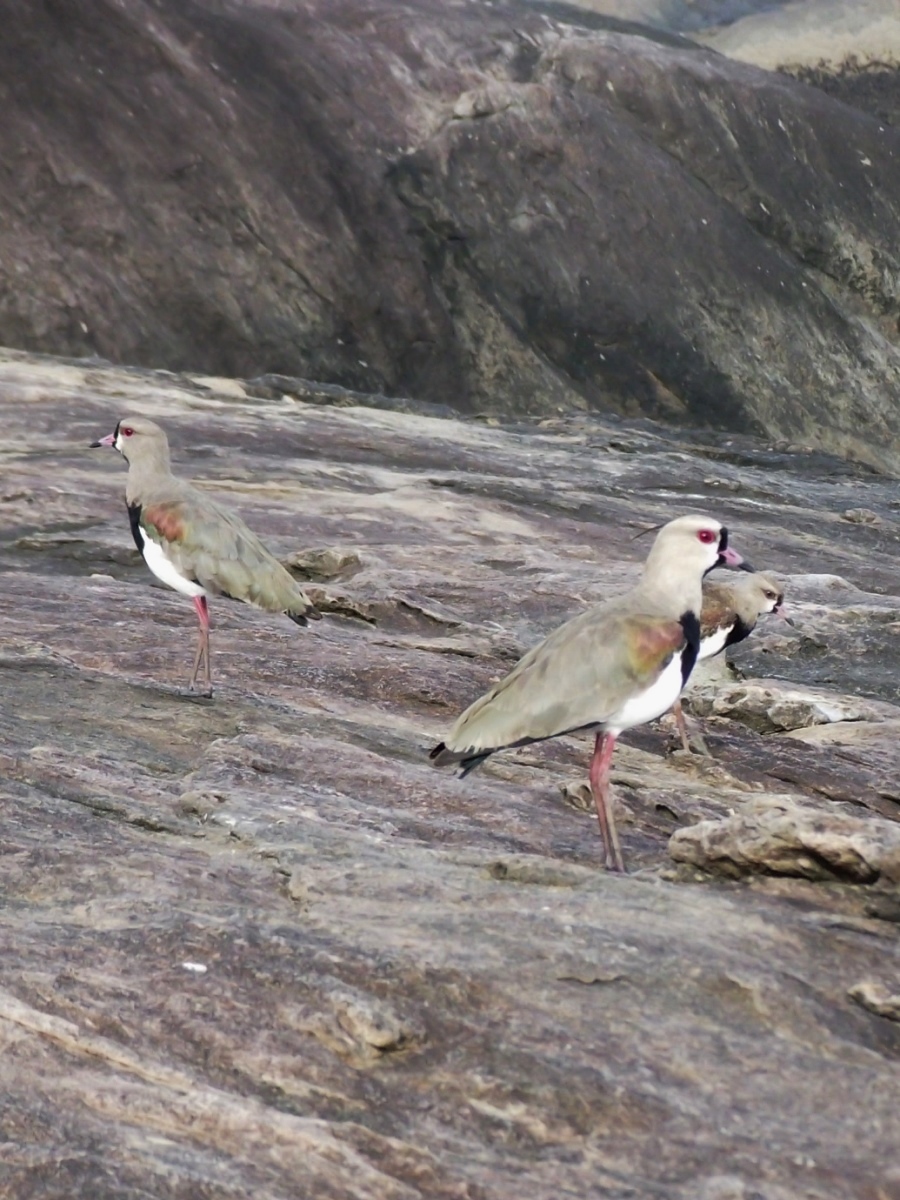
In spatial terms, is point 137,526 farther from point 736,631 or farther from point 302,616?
point 736,631

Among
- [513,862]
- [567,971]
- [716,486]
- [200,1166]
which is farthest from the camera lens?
[716,486]

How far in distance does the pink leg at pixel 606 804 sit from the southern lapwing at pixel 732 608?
4065mm

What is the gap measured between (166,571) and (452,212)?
24605mm

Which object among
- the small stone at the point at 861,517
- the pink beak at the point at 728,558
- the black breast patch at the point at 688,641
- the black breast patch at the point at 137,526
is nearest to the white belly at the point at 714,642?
the pink beak at the point at 728,558

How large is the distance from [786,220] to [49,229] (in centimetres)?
1771

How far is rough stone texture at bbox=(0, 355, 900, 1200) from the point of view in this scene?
607 centimetres

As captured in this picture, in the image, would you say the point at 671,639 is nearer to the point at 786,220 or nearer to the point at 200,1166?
the point at 200,1166

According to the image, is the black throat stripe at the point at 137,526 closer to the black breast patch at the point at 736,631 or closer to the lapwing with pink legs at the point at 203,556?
the lapwing with pink legs at the point at 203,556

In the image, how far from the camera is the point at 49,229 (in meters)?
29.6

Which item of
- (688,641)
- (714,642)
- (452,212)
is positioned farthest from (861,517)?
(688,641)

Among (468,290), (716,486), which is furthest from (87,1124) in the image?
(468,290)

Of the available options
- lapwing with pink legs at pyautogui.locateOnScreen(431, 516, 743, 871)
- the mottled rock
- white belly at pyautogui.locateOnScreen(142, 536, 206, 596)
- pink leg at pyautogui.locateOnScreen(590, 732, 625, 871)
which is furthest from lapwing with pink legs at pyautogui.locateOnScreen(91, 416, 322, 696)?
the mottled rock

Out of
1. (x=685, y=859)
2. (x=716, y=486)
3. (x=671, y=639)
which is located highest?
(x=671, y=639)

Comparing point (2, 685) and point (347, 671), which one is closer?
point (2, 685)
